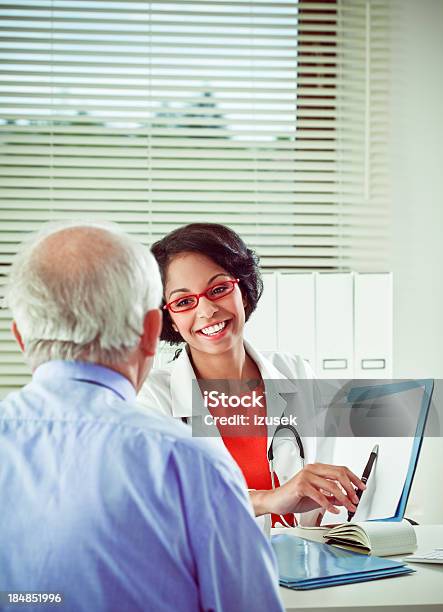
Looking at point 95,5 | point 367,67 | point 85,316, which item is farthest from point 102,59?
point 85,316

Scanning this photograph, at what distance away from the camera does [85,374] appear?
3.42 ft

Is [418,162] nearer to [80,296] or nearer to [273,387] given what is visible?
[273,387]

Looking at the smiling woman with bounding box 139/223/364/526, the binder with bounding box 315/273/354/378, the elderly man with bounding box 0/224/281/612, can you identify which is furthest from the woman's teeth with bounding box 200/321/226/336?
the elderly man with bounding box 0/224/281/612

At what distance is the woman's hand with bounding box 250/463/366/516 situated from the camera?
1.55m

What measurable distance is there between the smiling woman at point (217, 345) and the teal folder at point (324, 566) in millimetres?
429

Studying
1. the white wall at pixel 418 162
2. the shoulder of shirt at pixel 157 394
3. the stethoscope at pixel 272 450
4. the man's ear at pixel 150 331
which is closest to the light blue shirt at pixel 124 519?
the man's ear at pixel 150 331

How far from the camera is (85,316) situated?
3.38 feet

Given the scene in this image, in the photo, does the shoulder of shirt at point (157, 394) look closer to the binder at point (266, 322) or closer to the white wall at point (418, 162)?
the binder at point (266, 322)

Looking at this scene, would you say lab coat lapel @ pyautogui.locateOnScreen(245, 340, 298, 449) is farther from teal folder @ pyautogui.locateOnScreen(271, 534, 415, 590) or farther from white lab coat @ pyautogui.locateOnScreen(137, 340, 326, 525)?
teal folder @ pyautogui.locateOnScreen(271, 534, 415, 590)

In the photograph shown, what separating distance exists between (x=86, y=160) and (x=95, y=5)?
2.13 feet

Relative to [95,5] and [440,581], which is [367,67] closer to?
[95,5]

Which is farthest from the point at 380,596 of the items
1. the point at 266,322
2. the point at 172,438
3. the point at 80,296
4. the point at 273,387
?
the point at 266,322

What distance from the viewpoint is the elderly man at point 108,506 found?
0.95m

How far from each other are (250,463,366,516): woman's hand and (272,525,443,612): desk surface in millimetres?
197
